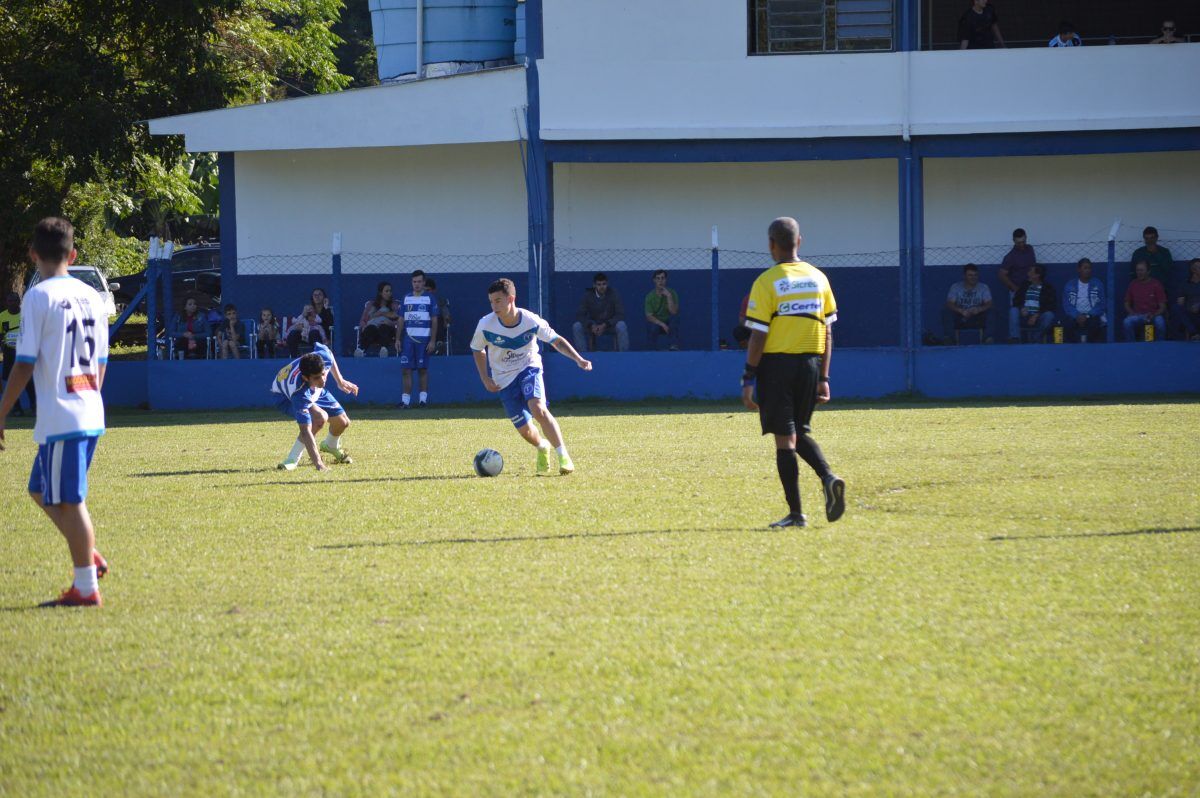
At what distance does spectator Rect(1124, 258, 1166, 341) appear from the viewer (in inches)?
824

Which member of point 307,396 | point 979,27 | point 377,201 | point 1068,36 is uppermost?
point 979,27

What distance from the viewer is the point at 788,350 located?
8648mm

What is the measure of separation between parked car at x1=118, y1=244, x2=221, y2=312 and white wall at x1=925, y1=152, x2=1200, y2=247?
17.7 metres

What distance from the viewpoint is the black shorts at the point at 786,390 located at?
862cm

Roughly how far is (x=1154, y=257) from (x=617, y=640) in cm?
1807

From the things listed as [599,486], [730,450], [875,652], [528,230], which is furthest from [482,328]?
[528,230]

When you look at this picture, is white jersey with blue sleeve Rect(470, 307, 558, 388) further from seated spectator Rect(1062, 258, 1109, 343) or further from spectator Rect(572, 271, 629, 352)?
seated spectator Rect(1062, 258, 1109, 343)

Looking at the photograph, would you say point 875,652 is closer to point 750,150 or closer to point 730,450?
point 730,450

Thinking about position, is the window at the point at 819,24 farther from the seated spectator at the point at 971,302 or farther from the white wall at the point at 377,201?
the white wall at the point at 377,201

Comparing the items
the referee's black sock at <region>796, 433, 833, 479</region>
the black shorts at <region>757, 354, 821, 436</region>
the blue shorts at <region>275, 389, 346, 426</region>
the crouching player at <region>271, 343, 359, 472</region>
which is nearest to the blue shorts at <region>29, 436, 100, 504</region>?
the black shorts at <region>757, 354, 821, 436</region>

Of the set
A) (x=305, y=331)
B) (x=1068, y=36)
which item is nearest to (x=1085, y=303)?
(x=1068, y=36)

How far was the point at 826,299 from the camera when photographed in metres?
8.82

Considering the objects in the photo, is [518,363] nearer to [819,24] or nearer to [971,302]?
[971,302]

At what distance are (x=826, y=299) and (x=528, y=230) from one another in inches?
535
